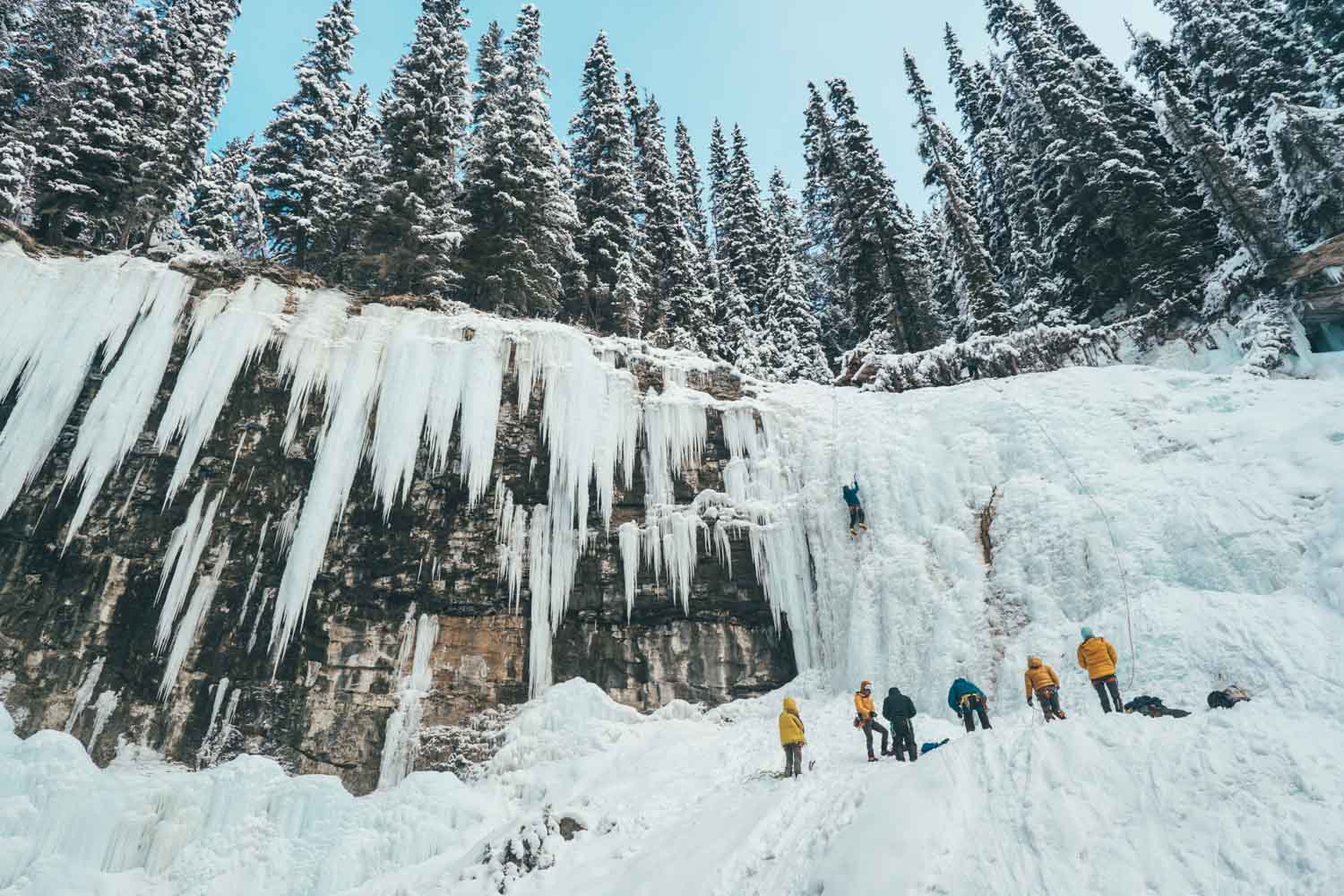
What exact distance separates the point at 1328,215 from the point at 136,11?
3247cm

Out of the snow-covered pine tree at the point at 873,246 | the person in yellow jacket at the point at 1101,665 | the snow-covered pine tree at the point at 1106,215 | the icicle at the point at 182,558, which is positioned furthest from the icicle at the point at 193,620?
the snow-covered pine tree at the point at 1106,215

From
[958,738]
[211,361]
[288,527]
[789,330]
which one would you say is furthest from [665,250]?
[958,738]

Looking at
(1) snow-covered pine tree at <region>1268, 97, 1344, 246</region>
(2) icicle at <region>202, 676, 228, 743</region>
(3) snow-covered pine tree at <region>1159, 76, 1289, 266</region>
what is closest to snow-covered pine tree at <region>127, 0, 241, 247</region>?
(2) icicle at <region>202, 676, 228, 743</region>

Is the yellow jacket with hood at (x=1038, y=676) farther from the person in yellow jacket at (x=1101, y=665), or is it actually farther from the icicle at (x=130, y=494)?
the icicle at (x=130, y=494)

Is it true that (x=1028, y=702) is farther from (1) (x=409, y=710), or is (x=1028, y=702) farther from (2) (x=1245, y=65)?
(2) (x=1245, y=65)

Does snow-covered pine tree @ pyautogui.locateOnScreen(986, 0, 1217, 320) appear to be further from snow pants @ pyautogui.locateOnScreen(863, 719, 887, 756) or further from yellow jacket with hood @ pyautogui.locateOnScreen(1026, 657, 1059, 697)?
snow pants @ pyautogui.locateOnScreen(863, 719, 887, 756)

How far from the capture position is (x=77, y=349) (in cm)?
1155

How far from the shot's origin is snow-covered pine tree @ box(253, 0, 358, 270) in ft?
64.3

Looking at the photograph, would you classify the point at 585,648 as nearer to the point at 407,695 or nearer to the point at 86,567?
the point at 407,695

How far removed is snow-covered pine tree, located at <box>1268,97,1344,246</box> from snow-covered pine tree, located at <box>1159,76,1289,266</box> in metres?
0.64

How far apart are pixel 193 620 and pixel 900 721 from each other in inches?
429

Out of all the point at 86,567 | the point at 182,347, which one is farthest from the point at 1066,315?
the point at 86,567

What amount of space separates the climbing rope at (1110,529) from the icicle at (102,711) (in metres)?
14.4

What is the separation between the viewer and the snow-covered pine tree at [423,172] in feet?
56.0
